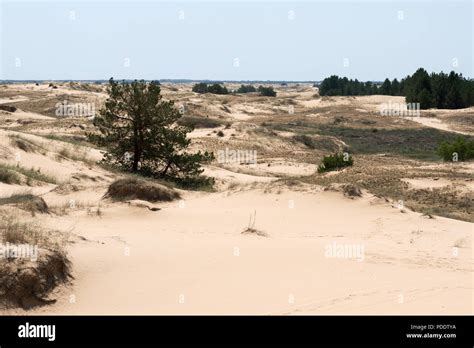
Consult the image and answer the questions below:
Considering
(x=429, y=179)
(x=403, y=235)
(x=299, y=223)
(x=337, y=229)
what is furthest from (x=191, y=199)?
(x=429, y=179)

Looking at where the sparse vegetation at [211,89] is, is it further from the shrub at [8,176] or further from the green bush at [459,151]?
the shrub at [8,176]

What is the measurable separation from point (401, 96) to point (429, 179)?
218 feet

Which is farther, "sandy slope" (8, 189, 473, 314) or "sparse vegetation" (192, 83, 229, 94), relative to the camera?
"sparse vegetation" (192, 83, 229, 94)

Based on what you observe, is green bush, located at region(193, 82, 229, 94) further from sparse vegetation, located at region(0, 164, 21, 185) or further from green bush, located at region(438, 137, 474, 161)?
sparse vegetation, located at region(0, 164, 21, 185)

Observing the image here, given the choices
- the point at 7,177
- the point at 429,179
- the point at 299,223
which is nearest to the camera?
the point at 299,223

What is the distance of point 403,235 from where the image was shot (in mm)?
10969

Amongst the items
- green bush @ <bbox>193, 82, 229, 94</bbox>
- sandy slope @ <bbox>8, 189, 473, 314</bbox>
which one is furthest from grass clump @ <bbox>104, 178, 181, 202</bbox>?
green bush @ <bbox>193, 82, 229, 94</bbox>

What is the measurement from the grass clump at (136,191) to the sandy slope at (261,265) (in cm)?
105

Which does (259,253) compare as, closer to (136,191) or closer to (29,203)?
(29,203)

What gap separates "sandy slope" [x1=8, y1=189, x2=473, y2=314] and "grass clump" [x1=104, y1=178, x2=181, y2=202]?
105 cm

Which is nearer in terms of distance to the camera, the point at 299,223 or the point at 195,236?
the point at 195,236

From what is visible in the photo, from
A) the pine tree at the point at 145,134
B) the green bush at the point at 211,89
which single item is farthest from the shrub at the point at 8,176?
the green bush at the point at 211,89

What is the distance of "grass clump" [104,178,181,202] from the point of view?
1291 cm
